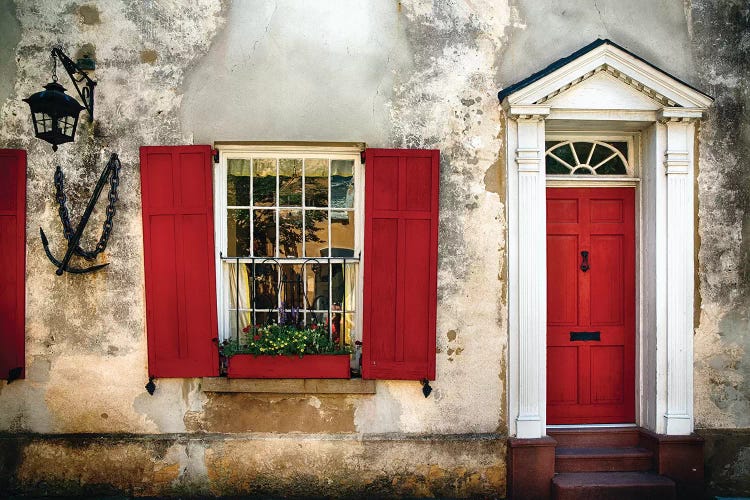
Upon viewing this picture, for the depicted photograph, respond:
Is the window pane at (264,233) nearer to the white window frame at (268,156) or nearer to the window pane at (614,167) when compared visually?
the white window frame at (268,156)

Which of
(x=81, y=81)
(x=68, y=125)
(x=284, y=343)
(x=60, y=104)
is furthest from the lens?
(x=81, y=81)

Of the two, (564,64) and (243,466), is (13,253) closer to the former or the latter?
(243,466)

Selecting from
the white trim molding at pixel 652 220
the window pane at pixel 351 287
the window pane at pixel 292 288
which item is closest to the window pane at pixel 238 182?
the window pane at pixel 292 288

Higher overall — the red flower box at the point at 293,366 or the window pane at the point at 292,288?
the window pane at the point at 292,288

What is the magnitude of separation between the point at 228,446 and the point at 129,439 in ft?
2.95

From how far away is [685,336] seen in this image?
5590 millimetres

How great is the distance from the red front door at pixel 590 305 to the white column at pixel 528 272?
387 mm

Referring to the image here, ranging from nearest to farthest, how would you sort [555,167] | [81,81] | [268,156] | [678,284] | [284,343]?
1. [284,343]
2. [81,81]
3. [678,284]
4. [268,156]
5. [555,167]

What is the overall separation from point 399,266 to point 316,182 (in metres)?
1.15

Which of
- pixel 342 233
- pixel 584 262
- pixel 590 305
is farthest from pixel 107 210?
pixel 590 305

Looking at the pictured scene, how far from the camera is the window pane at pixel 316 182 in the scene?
573cm

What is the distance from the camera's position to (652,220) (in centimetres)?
Answer: 570

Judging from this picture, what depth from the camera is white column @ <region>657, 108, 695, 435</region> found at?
5.57 metres

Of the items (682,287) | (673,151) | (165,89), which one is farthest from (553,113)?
(165,89)
